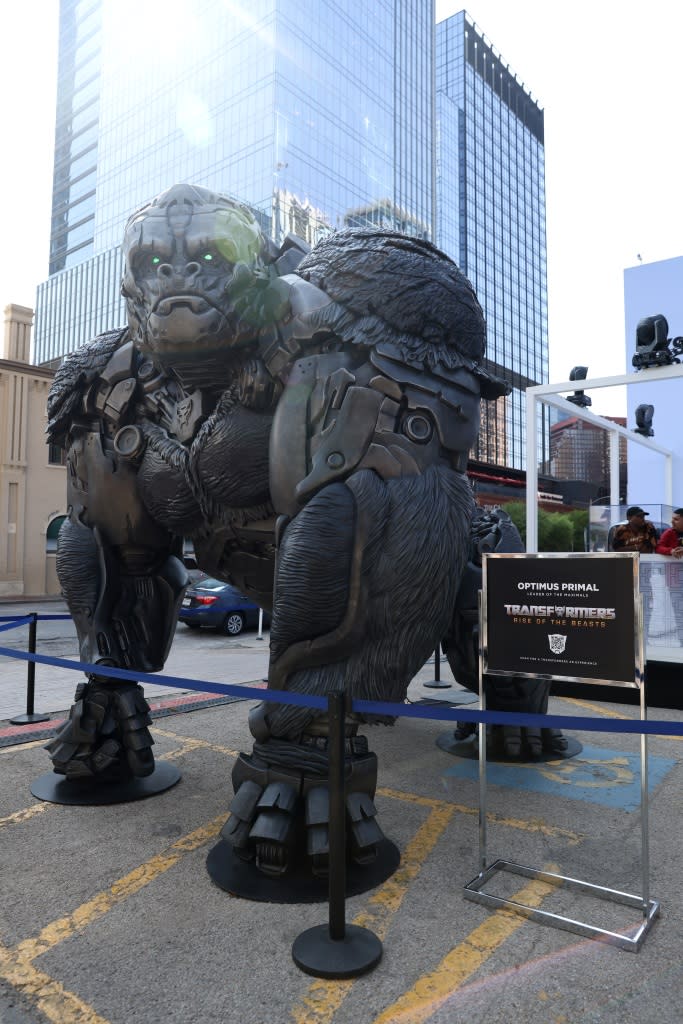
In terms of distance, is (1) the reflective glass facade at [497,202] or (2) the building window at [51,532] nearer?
(2) the building window at [51,532]

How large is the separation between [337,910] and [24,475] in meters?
19.8

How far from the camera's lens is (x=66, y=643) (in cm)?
1095

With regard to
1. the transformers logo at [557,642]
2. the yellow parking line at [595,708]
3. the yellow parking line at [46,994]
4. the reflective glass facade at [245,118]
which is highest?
the reflective glass facade at [245,118]

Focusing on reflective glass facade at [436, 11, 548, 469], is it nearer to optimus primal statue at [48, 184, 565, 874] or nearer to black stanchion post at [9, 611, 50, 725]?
black stanchion post at [9, 611, 50, 725]

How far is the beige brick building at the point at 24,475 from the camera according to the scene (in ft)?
62.9

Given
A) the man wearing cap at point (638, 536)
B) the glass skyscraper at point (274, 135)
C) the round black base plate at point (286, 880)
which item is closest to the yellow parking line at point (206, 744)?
the round black base plate at point (286, 880)

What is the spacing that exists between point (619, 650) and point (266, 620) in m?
11.9

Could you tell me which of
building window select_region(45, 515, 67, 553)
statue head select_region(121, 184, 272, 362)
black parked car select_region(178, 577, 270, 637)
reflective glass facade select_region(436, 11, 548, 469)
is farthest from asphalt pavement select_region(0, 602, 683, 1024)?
reflective glass facade select_region(436, 11, 548, 469)

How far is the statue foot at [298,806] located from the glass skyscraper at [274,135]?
42.5 m

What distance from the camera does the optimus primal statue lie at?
2143 mm

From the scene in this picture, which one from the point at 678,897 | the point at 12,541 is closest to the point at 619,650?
the point at 678,897

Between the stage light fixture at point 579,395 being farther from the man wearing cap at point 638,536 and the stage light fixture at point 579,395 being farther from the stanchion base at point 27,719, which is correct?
the stanchion base at point 27,719

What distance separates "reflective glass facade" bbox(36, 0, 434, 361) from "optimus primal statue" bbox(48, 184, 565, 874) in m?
45.8

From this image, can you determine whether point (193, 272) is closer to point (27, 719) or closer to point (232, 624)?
point (27, 719)
